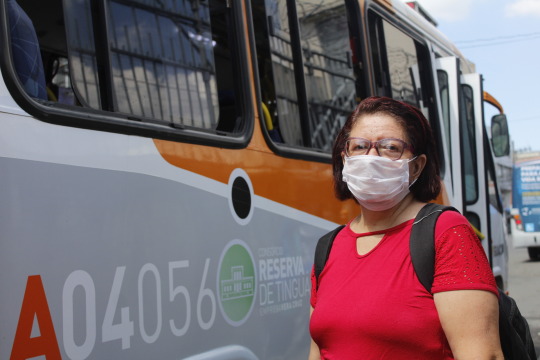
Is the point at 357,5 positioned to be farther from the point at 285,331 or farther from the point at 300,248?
the point at 285,331

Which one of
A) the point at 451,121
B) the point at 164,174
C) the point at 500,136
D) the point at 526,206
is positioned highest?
the point at 451,121

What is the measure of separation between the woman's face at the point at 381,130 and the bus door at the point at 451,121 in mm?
3801

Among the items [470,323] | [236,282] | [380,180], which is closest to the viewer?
[470,323]

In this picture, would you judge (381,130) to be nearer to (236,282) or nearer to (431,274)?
(431,274)

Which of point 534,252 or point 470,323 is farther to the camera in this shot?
point 534,252

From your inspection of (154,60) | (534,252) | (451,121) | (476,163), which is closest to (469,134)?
(476,163)

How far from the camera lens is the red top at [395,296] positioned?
1.97m

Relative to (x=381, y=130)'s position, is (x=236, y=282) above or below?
below

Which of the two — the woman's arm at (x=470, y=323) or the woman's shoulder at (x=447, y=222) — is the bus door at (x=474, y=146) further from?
the woman's arm at (x=470, y=323)

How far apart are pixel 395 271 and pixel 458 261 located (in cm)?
18

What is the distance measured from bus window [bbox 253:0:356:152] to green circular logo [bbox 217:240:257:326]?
28.6 inches

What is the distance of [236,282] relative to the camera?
309 cm

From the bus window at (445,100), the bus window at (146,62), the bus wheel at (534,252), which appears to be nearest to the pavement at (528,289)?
the bus wheel at (534,252)

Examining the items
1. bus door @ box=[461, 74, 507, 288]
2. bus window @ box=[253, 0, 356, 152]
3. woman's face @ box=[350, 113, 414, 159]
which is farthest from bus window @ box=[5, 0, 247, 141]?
bus door @ box=[461, 74, 507, 288]
